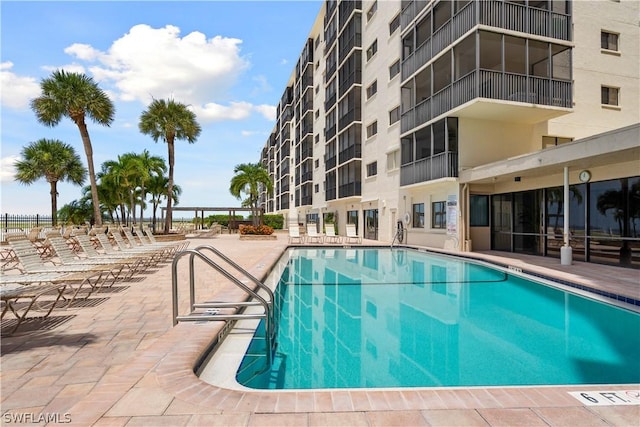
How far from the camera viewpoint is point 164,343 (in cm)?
408

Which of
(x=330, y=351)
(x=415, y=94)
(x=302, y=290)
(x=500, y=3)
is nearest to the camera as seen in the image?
(x=330, y=351)

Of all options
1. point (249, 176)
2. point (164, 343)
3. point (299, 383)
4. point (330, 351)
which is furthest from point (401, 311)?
point (249, 176)

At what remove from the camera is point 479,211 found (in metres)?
17.2

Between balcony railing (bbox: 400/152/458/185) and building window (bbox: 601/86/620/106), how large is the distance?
871cm

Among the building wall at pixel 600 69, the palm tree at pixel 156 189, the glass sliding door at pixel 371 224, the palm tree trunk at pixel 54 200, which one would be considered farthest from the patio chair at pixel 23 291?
the palm tree at pixel 156 189

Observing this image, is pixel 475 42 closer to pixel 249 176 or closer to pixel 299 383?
Answer: pixel 299 383

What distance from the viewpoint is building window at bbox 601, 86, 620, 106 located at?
18.1m

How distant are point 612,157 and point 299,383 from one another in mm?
11267

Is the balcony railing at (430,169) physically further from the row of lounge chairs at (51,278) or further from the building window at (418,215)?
the row of lounge chairs at (51,278)

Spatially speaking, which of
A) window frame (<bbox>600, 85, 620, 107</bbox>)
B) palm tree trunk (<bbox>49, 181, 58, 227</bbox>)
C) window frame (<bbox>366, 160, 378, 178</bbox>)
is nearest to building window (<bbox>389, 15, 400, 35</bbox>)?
window frame (<bbox>366, 160, 378, 178</bbox>)

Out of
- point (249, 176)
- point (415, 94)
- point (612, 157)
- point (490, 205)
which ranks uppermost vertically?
point (415, 94)

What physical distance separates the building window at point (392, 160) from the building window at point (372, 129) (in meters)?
3.06

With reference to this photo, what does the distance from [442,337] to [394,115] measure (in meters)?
18.9

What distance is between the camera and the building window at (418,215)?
20.2 meters
